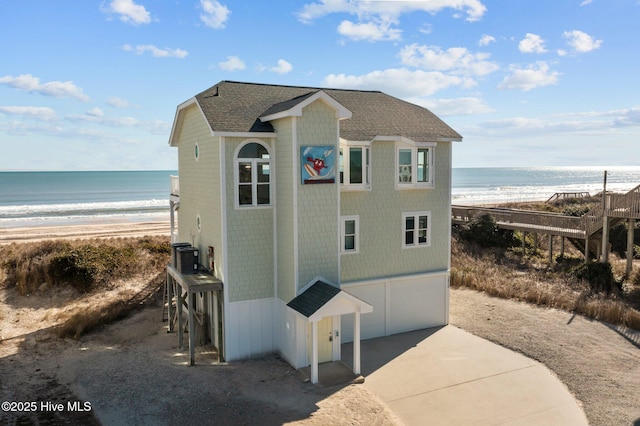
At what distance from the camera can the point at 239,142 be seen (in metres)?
13.6

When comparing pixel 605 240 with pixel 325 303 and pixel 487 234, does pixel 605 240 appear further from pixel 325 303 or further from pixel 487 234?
pixel 325 303

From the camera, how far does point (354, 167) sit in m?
15.4

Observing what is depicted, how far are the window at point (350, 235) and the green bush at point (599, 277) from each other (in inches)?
458

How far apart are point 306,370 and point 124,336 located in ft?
22.8

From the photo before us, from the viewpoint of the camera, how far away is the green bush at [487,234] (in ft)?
96.4

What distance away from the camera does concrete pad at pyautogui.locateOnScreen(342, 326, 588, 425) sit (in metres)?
10.9

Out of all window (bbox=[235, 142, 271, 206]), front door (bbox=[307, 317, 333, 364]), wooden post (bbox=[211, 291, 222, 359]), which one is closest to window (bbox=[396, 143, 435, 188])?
window (bbox=[235, 142, 271, 206])

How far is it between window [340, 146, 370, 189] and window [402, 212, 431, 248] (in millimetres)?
2096

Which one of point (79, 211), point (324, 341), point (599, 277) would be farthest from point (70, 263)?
point (79, 211)

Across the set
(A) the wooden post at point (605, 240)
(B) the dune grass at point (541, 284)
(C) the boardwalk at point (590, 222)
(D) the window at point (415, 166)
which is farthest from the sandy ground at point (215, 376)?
(C) the boardwalk at point (590, 222)

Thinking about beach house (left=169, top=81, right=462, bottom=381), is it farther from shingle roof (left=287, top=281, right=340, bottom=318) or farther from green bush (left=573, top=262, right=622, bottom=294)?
green bush (left=573, top=262, right=622, bottom=294)

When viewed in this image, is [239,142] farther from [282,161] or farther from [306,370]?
[306,370]

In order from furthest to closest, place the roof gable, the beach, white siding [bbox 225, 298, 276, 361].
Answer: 1. the beach
2. white siding [bbox 225, 298, 276, 361]
3. the roof gable

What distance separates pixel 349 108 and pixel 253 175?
5069 millimetres
